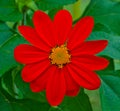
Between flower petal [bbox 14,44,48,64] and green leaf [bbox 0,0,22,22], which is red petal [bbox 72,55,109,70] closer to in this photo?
flower petal [bbox 14,44,48,64]

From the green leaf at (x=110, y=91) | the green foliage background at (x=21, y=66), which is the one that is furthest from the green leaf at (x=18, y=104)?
the green leaf at (x=110, y=91)

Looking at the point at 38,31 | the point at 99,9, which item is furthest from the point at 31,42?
the point at 99,9

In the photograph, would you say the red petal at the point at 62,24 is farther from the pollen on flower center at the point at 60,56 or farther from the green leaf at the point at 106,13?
the green leaf at the point at 106,13

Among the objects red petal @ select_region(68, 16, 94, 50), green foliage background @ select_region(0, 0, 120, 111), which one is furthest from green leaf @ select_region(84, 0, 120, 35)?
red petal @ select_region(68, 16, 94, 50)

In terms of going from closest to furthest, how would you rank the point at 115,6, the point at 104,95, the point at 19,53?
the point at 19,53 < the point at 104,95 < the point at 115,6

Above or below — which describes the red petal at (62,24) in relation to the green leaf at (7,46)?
above

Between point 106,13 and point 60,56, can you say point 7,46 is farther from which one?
point 106,13

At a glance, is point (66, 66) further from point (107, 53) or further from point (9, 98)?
point (9, 98)
